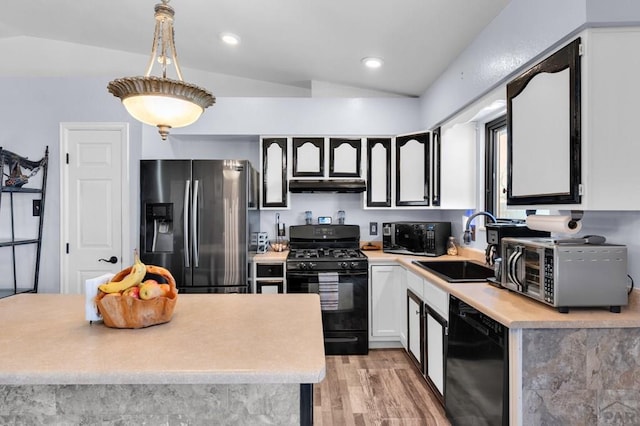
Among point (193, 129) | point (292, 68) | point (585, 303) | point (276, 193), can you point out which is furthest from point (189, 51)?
point (585, 303)

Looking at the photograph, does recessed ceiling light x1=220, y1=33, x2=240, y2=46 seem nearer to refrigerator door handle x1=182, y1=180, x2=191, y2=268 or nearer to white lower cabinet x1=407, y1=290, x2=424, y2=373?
refrigerator door handle x1=182, y1=180, x2=191, y2=268

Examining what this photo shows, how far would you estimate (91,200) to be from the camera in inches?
134

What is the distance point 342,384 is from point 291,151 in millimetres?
2143

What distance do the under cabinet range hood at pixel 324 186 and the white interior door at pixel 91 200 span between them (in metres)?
1.60

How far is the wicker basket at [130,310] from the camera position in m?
1.31

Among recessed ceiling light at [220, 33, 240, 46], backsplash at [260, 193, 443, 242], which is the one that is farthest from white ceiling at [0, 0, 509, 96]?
backsplash at [260, 193, 443, 242]

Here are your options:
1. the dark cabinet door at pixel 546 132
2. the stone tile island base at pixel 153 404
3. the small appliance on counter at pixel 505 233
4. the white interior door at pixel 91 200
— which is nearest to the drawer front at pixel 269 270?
the white interior door at pixel 91 200

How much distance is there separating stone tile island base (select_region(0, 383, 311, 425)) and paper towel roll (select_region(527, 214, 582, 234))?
55.1 inches

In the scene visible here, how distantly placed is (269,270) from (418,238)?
142cm

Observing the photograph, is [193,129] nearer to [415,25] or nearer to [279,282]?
[279,282]

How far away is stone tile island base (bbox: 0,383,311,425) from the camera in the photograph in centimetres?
114

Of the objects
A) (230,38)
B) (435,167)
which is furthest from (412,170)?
(230,38)

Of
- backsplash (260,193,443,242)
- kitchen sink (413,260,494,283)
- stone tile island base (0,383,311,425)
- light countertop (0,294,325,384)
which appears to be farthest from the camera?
backsplash (260,193,443,242)

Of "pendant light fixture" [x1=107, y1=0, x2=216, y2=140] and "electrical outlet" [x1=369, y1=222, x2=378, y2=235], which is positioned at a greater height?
"pendant light fixture" [x1=107, y1=0, x2=216, y2=140]
